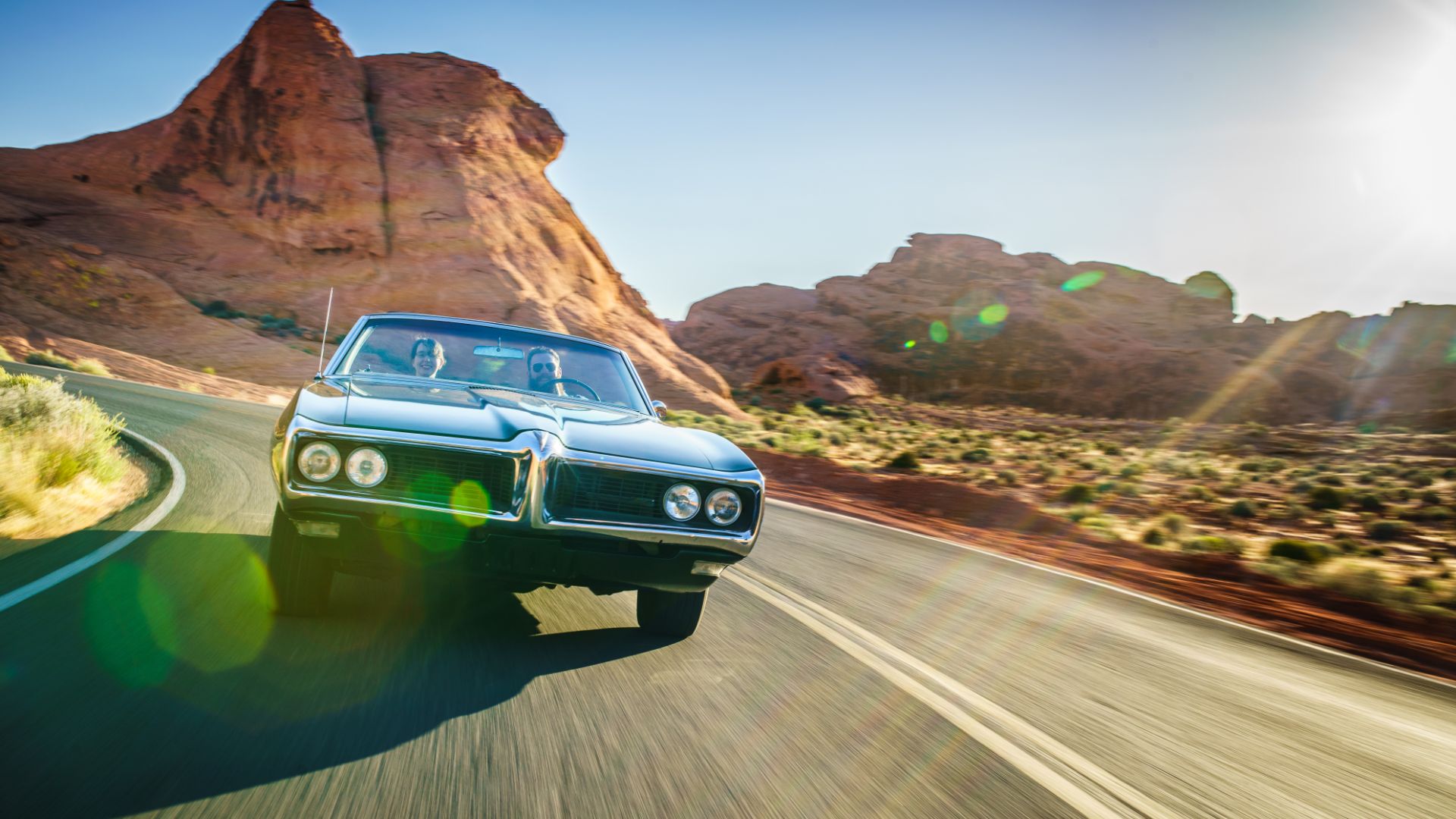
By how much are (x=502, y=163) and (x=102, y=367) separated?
28.7 meters

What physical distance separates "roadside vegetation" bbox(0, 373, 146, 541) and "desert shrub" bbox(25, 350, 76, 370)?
1978cm

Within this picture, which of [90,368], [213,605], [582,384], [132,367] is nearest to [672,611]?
[582,384]

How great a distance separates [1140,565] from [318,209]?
44.9m

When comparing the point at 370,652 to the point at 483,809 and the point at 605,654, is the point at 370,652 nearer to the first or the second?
the point at 605,654

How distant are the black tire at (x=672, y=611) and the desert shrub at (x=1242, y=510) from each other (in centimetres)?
1730

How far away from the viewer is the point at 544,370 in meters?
5.39

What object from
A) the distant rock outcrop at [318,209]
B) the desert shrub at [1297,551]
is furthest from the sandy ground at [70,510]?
the distant rock outcrop at [318,209]

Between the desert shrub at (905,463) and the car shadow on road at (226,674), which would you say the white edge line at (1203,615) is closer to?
the car shadow on road at (226,674)

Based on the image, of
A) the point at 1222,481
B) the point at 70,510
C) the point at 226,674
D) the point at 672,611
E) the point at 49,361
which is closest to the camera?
the point at 226,674

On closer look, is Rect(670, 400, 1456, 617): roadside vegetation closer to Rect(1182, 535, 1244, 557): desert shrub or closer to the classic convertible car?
Rect(1182, 535, 1244, 557): desert shrub

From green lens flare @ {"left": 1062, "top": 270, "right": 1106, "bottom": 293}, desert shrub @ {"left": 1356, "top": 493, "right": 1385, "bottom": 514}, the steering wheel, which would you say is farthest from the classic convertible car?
green lens flare @ {"left": 1062, "top": 270, "right": 1106, "bottom": 293}

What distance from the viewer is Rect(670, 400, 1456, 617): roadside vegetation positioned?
12.2 meters

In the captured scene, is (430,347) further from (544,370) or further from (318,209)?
(318,209)

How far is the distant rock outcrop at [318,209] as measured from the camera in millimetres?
41125
